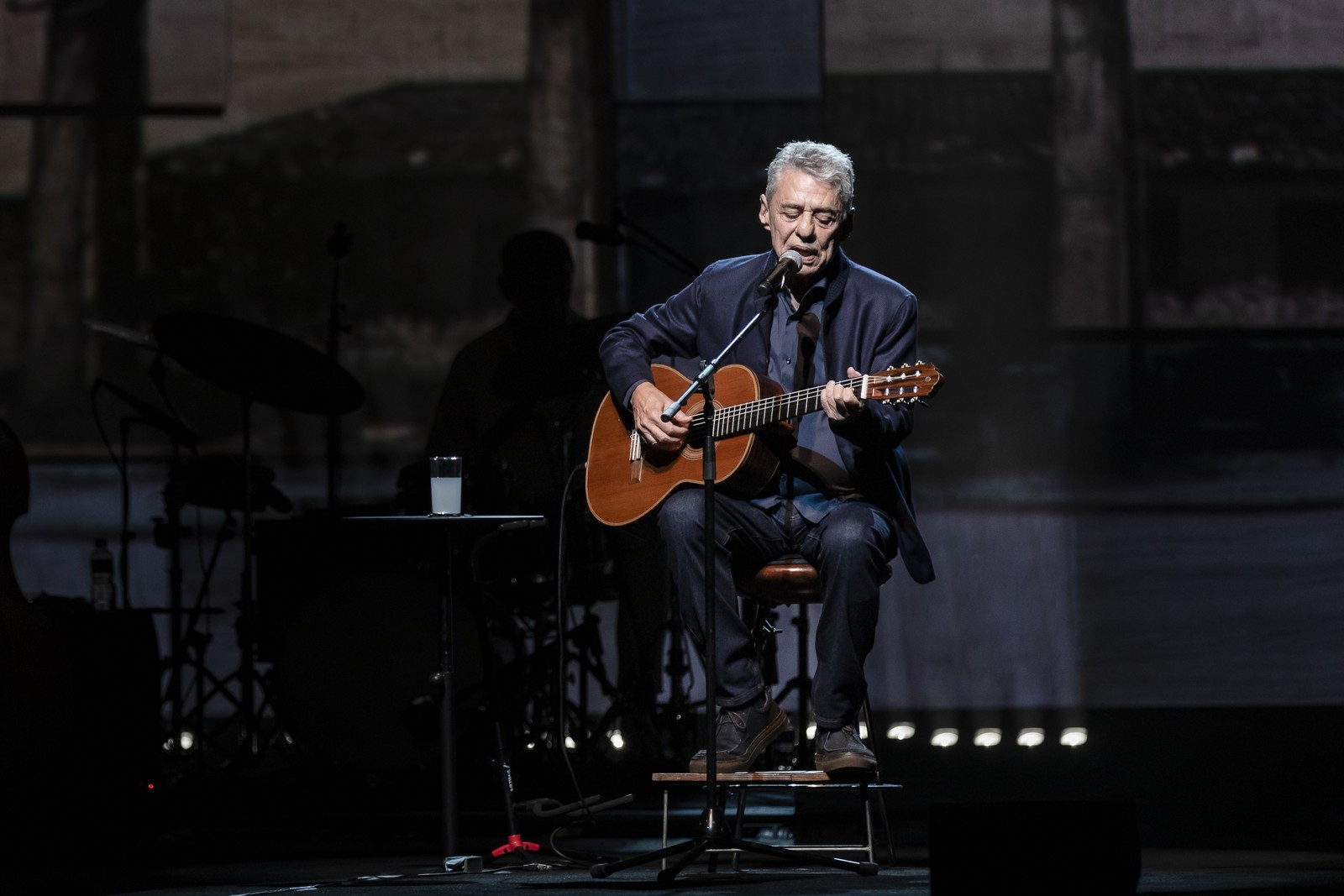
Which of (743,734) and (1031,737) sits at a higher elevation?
(743,734)

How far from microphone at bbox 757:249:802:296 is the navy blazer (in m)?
0.18

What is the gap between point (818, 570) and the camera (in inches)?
119

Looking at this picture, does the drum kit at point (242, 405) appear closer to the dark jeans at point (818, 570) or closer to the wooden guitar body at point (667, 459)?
the wooden guitar body at point (667, 459)

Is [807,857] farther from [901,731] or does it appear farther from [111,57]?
[111,57]

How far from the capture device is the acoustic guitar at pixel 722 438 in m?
2.80

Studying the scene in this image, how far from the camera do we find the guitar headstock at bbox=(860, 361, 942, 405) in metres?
2.76

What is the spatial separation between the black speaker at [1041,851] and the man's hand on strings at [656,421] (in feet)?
3.48

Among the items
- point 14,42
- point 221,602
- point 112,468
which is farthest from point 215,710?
point 14,42

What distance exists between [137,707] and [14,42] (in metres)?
2.65

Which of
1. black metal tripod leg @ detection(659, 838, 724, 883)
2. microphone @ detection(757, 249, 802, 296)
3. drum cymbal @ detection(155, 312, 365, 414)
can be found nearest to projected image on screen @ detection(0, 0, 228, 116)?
drum cymbal @ detection(155, 312, 365, 414)

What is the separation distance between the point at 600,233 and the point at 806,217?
1.36 meters

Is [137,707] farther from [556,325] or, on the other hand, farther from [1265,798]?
[1265,798]

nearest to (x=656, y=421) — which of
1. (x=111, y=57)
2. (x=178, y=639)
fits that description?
(x=178, y=639)

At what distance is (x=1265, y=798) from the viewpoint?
13.1ft
